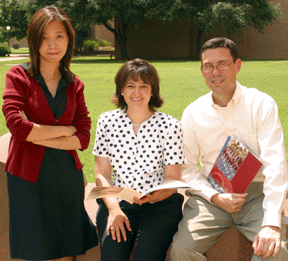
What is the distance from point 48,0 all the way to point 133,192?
33400mm

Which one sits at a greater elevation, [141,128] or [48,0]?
[48,0]

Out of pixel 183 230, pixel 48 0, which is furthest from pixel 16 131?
pixel 48 0

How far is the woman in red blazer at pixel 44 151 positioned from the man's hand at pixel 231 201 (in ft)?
3.03

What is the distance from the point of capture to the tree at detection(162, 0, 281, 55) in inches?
1148

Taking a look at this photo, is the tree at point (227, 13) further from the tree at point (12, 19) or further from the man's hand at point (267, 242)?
the man's hand at point (267, 242)

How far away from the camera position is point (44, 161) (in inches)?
95.9

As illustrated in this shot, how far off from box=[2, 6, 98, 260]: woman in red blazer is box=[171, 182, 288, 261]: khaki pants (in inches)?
26.5

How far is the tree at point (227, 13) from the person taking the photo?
29.2 metres

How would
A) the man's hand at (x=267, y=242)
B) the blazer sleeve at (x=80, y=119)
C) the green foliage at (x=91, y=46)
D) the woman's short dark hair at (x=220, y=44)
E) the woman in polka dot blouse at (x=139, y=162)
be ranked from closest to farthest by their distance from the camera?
the man's hand at (x=267, y=242)
the woman in polka dot blouse at (x=139, y=162)
the blazer sleeve at (x=80, y=119)
the woman's short dark hair at (x=220, y=44)
the green foliage at (x=91, y=46)

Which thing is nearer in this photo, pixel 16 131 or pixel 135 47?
pixel 16 131

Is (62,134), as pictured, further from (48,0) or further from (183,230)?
(48,0)

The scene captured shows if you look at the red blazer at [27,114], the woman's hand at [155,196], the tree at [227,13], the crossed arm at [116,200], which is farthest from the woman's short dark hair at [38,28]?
the tree at [227,13]

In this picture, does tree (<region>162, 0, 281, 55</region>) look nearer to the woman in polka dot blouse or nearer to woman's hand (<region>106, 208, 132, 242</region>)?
the woman in polka dot blouse

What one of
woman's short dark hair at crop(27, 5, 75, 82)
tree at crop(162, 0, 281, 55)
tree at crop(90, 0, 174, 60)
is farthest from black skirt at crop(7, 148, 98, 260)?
tree at crop(90, 0, 174, 60)
